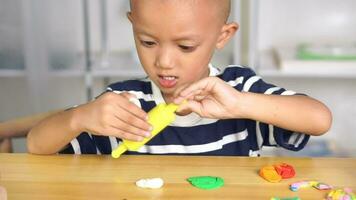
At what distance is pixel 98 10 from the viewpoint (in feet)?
7.11

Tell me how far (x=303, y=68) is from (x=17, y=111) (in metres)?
1.06

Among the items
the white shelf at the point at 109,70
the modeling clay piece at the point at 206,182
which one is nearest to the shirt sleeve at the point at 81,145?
the modeling clay piece at the point at 206,182

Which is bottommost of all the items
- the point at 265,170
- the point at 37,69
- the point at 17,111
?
the point at 17,111

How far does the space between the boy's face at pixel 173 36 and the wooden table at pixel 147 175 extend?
14 centimetres

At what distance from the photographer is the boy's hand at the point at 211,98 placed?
31.9 inches

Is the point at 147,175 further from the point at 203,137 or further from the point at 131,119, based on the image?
the point at 203,137

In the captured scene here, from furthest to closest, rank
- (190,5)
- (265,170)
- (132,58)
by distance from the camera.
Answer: (132,58) → (190,5) → (265,170)

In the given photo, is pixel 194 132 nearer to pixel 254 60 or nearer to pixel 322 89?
pixel 254 60

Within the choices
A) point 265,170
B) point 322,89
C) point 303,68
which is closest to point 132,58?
point 303,68

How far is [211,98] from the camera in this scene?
2.78ft

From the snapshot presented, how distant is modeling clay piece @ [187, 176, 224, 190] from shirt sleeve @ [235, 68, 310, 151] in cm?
25

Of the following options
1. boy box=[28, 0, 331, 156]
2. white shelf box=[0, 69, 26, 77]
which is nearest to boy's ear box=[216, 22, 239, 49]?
boy box=[28, 0, 331, 156]

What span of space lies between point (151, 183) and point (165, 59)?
0.70ft

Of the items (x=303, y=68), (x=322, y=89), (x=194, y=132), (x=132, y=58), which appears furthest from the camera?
(x=322, y=89)
